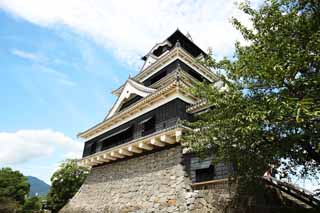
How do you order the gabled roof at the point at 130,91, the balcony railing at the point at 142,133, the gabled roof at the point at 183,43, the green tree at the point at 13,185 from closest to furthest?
the balcony railing at the point at 142,133 → the gabled roof at the point at 130,91 → the gabled roof at the point at 183,43 → the green tree at the point at 13,185

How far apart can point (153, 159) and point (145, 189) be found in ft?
4.07

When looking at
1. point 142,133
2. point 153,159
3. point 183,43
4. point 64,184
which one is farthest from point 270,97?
point 64,184

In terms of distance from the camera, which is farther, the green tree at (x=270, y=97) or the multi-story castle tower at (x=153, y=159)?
the multi-story castle tower at (x=153, y=159)

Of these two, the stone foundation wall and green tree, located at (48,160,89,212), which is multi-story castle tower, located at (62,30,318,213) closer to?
the stone foundation wall

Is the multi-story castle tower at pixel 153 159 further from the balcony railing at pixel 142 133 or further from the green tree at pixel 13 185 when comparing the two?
the green tree at pixel 13 185

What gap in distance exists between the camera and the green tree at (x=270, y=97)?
4.46 m

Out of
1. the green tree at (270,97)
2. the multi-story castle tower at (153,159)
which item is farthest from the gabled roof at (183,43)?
the green tree at (270,97)

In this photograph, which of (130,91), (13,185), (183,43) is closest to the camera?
(130,91)

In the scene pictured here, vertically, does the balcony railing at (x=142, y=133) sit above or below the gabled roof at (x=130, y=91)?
below

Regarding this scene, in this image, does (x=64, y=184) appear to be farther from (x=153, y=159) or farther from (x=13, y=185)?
(x=153, y=159)

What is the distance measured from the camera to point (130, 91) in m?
13.6

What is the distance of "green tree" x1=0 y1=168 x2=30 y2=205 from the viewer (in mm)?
21438

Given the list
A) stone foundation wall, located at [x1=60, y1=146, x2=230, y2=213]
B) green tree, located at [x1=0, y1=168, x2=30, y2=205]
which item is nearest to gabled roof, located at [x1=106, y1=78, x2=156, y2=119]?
stone foundation wall, located at [x1=60, y1=146, x2=230, y2=213]

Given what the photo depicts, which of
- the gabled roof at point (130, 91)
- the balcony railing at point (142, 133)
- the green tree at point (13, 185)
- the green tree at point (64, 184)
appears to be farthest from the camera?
the green tree at point (13, 185)
